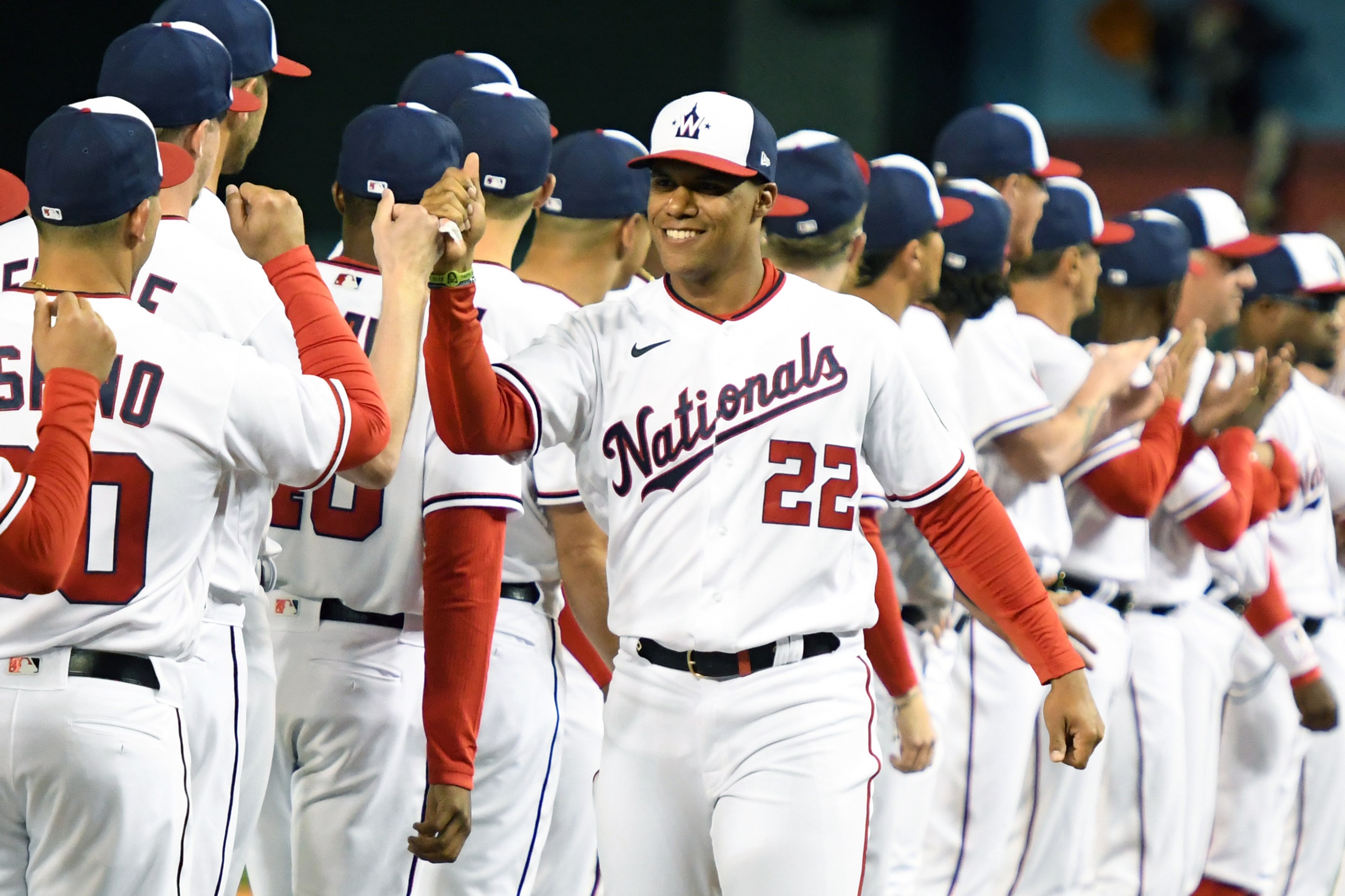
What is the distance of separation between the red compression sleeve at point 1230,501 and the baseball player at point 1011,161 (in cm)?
77

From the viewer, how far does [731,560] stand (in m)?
2.73

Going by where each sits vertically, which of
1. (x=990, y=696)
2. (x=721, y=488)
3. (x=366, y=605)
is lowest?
(x=990, y=696)

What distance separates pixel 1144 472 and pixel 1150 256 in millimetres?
848

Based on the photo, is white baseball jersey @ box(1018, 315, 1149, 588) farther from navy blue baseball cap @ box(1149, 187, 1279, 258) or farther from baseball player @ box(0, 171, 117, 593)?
baseball player @ box(0, 171, 117, 593)

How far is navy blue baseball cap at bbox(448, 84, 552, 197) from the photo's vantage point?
11.0 ft

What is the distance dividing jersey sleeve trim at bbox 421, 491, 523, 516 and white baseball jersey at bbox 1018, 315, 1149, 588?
189 cm

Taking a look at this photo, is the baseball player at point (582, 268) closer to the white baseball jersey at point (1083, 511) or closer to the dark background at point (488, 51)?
A: the white baseball jersey at point (1083, 511)

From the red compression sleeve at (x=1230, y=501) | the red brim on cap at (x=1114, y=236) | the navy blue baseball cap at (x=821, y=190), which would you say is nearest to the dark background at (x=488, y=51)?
the red brim on cap at (x=1114, y=236)

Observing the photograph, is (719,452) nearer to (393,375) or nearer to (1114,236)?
(393,375)

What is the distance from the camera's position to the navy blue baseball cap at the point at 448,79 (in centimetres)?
395

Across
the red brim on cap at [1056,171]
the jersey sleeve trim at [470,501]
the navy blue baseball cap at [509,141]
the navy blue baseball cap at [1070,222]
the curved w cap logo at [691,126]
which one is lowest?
the jersey sleeve trim at [470,501]

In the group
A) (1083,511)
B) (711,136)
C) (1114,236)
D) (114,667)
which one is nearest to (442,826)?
(114,667)

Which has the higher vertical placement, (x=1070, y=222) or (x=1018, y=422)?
(x=1070, y=222)

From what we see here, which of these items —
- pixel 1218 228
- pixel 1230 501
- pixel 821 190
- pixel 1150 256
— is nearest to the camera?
pixel 821 190
